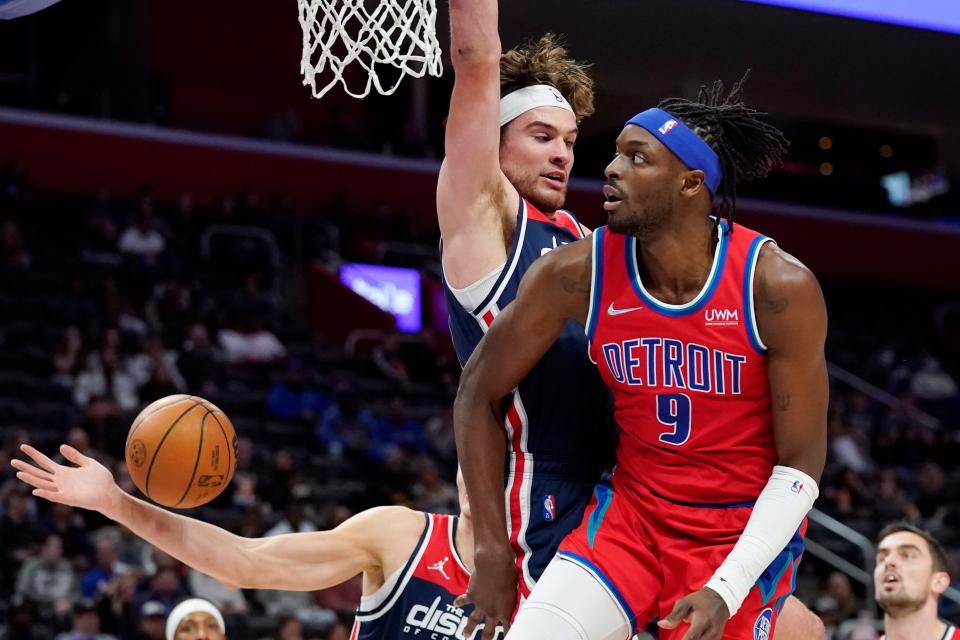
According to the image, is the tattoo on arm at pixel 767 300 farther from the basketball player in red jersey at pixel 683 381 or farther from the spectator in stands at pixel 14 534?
the spectator in stands at pixel 14 534

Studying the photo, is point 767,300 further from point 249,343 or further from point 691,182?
point 249,343

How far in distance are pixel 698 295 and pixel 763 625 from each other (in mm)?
904

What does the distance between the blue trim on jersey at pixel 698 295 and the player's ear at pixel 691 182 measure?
15 centimetres

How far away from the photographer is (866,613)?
12.3 m

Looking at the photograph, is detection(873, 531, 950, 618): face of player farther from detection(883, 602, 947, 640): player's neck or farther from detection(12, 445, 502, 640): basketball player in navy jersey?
detection(12, 445, 502, 640): basketball player in navy jersey

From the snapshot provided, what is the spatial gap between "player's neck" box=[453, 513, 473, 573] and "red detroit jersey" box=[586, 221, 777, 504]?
1.13m

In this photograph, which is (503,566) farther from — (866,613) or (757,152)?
(866,613)

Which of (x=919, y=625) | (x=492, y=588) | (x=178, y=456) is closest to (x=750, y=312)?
(x=492, y=588)

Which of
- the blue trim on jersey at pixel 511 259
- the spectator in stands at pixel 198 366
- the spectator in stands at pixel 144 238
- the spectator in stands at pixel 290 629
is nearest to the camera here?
the blue trim on jersey at pixel 511 259

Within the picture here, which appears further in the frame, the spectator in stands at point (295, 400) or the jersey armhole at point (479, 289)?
the spectator in stands at point (295, 400)

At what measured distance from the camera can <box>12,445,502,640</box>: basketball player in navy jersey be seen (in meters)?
4.65

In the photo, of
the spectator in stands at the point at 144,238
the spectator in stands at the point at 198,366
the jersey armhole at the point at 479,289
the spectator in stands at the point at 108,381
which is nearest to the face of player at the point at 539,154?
the jersey armhole at the point at 479,289

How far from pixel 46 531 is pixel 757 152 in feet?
25.8

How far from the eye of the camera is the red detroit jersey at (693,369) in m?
3.61
